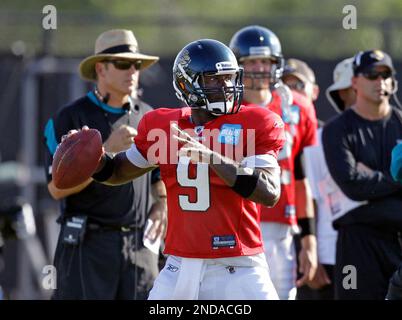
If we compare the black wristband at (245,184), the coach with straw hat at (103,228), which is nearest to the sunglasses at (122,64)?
the coach with straw hat at (103,228)

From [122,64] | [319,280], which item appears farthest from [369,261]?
[122,64]

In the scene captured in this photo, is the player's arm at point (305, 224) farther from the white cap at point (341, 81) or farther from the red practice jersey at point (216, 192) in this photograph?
the red practice jersey at point (216, 192)

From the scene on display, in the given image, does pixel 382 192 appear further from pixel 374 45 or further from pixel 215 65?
pixel 374 45

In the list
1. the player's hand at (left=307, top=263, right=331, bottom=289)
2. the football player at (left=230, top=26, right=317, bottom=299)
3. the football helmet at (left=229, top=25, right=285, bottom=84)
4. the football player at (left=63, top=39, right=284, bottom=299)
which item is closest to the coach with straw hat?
the football player at (left=230, top=26, right=317, bottom=299)

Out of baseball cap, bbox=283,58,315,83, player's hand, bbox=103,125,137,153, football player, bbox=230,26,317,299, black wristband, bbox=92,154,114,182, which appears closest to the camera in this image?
black wristband, bbox=92,154,114,182

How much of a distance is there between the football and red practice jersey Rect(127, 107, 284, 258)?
0.35m

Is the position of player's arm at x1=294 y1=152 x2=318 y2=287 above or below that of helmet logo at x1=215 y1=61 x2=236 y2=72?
below

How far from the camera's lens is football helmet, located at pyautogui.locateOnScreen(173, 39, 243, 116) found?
591 centimetres

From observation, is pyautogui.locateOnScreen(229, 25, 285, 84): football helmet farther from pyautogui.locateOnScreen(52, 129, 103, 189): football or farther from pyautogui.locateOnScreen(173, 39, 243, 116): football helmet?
pyautogui.locateOnScreen(52, 129, 103, 189): football

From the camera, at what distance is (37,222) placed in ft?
40.3

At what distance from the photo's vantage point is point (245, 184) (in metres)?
5.61

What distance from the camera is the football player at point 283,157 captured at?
7.77 metres

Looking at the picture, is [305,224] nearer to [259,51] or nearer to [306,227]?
[306,227]
